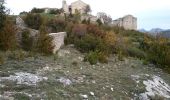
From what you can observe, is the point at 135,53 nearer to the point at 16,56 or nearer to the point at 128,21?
the point at 16,56

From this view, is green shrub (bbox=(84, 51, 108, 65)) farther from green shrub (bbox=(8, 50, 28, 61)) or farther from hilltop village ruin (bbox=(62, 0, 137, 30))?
hilltop village ruin (bbox=(62, 0, 137, 30))

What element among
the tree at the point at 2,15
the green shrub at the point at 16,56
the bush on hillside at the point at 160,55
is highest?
the tree at the point at 2,15

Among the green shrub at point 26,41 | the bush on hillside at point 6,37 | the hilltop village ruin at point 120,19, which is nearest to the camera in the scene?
the bush on hillside at point 6,37

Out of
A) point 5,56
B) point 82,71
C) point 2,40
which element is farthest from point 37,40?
point 82,71

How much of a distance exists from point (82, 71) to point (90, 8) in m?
64.2

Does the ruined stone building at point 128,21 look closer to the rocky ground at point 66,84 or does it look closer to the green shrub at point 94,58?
the green shrub at point 94,58

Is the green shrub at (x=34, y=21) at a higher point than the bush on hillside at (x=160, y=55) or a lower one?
higher

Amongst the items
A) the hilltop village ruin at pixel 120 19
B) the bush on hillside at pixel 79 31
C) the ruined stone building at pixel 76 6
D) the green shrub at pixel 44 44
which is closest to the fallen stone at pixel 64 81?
the green shrub at pixel 44 44

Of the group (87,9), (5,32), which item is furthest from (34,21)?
(87,9)

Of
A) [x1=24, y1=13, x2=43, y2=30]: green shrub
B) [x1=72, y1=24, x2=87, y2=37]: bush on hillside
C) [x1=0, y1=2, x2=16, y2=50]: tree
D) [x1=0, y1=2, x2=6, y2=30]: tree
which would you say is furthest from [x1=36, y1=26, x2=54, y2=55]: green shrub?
[x1=24, y1=13, x2=43, y2=30]: green shrub

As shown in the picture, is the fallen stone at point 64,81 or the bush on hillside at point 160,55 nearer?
the fallen stone at point 64,81

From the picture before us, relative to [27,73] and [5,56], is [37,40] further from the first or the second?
[27,73]

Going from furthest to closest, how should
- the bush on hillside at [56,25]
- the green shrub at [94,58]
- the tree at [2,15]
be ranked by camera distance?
the bush on hillside at [56,25] < the green shrub at [94,58] < the tree at [2,15]

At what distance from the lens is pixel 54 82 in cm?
1213
